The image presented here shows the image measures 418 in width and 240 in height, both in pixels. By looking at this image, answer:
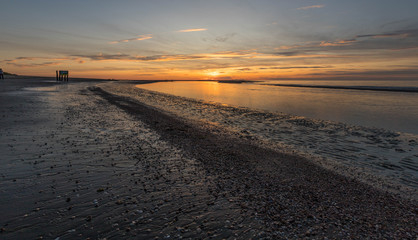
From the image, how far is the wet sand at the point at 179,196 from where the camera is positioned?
5.69 m

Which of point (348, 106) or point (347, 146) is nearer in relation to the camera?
point (347, 146)

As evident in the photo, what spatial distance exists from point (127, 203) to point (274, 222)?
4.33 m

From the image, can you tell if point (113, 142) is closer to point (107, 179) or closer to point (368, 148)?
point (107, 179)

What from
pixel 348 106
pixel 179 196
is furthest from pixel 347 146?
pixel 348 106

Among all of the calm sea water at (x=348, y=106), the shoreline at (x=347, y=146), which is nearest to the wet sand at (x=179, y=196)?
the shoreline at (x=347, y=146)

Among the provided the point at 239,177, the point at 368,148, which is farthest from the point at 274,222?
the point at 368,148

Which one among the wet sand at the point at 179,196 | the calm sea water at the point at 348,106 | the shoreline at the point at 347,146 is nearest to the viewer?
the wet sand at the point at 179,196

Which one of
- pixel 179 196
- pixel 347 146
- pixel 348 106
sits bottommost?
pixel 179 196

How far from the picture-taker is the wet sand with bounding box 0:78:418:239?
569 centimetres

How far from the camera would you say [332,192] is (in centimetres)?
805

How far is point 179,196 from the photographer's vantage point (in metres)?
7.43

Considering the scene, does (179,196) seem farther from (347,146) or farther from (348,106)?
(348,106)

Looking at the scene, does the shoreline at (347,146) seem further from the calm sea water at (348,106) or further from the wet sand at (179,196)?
the calm sea water at (348,106)

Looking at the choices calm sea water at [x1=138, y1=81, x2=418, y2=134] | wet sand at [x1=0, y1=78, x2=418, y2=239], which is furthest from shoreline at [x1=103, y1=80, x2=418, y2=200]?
calm sea water at [x1=138, y1=81, x2=418, y2=134]
